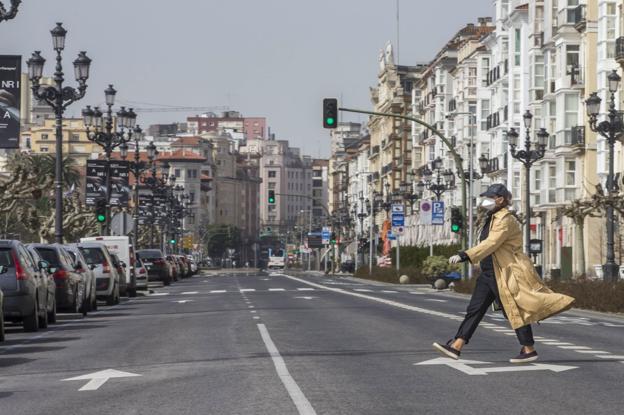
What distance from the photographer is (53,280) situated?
32344mm

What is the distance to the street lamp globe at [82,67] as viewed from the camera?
4738 centimetres

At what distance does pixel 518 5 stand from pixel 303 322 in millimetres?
Result: 75552

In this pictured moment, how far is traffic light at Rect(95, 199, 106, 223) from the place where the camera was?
185ft

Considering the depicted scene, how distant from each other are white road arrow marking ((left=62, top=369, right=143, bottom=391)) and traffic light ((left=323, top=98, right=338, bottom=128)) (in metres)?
32.2

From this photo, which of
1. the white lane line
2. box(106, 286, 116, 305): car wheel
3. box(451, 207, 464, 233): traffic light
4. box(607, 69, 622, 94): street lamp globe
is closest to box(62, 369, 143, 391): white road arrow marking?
→ the white lane line

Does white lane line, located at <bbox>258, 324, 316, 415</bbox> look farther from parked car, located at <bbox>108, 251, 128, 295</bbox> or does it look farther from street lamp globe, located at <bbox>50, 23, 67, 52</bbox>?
parked car, located at <bbox>108, 251, 128, 295</bbox>

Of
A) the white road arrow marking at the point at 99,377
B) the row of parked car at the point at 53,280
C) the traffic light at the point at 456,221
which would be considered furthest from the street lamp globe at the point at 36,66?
the white road arrow marking at the point at 99,377

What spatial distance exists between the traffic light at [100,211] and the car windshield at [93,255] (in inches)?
499

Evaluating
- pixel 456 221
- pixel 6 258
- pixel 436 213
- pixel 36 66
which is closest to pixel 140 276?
pixel 456 221

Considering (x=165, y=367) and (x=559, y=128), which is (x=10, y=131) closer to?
(x=165, y=367)

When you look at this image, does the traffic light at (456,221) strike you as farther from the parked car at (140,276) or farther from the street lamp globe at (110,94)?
the street lamp globe at (110,94)

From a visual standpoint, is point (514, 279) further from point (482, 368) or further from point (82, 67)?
point (82, 67)

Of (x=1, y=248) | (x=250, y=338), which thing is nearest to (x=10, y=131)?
(x=1, y=248)

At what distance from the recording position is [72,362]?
19203 millimetres
